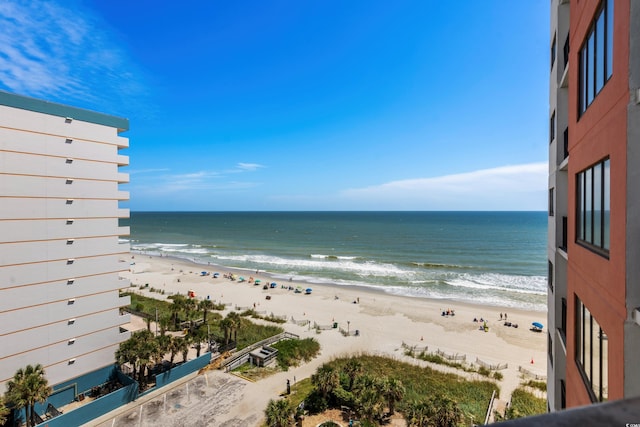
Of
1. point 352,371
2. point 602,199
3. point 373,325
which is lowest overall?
point 373,325

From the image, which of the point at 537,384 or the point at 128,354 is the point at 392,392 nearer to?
the point at 537,384

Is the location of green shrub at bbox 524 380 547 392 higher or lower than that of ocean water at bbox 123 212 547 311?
lower

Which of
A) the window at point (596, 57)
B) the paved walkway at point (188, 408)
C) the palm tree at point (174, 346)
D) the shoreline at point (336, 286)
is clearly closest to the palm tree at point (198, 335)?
the palm tree at point (174, 346)

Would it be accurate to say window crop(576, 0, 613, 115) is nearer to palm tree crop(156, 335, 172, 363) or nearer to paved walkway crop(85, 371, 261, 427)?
paved walkway crop(85, 371, 261, 427)

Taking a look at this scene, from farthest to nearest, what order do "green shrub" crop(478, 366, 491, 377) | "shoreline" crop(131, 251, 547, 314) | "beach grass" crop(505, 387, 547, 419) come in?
"shoreline" crop(131, 251, 547, 314), "green shrub" crop(478, 366, 491, 377), "beach grass" crop(505, 387, 547, 419)

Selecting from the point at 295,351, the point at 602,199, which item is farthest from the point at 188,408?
the point at 602,199

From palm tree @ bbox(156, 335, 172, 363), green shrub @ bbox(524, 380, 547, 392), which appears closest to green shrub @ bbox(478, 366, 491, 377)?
green shrub @ bbox(524, 380, 547, 392)

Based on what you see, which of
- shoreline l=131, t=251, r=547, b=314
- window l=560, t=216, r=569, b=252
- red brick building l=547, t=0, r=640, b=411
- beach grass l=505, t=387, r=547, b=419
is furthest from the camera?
shoreline l=131, t=251, r=547, b=314
